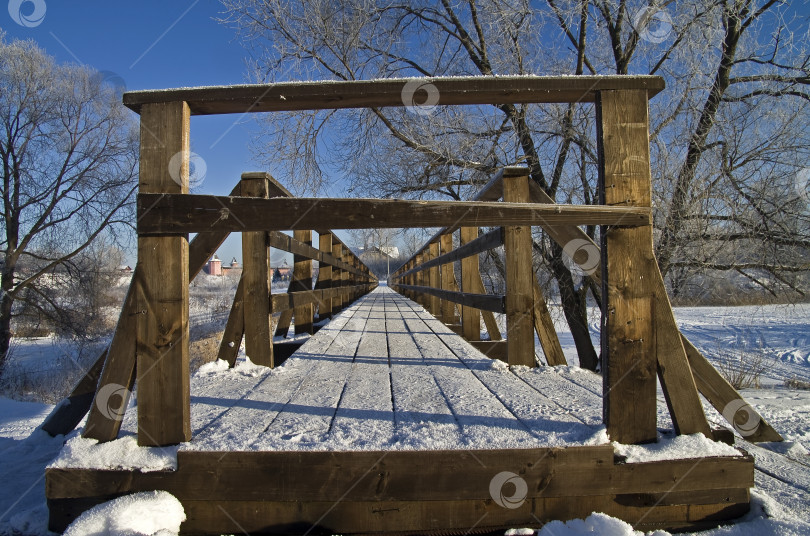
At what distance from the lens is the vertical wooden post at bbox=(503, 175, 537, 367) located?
9.90 ft

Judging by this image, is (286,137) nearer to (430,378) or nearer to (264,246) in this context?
(264,246)

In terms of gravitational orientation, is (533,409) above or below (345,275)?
below

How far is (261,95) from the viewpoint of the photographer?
1.90m

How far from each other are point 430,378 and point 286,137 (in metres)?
6.90

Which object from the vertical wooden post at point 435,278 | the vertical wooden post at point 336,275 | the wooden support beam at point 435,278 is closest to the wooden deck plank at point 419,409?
the wooden support beam at point 435,278

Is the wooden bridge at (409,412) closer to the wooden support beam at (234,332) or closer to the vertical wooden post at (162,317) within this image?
the vertical wooden post at (162,317)

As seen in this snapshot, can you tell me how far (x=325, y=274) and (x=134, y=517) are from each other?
5165mm

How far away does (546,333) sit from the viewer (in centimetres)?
311

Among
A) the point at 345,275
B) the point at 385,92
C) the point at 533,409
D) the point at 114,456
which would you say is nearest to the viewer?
the point at 114,456

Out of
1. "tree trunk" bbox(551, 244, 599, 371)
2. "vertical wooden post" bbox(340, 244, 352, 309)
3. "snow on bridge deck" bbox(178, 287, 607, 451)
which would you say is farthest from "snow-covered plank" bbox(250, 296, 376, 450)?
"vertical wooden post" bbox(340, 244, 352, 309)

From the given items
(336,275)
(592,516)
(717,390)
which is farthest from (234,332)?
(336,275)

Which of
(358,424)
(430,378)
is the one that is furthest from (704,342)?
(358,424)

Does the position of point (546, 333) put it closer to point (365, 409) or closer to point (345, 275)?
point (365, 409)

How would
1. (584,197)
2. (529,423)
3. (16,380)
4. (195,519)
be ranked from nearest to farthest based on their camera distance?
(195,519) → (529,423) → (584,197) → (16,380)
